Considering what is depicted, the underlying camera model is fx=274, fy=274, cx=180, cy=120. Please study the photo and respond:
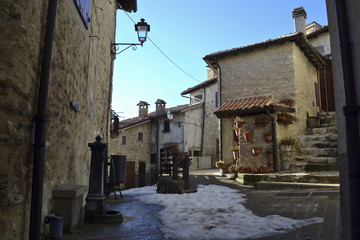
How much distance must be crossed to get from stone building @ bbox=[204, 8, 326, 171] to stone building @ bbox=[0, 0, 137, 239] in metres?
5.73

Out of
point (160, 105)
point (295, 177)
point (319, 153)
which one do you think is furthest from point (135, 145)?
point (295, 177)

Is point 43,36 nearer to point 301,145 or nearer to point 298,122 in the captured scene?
point 301,145

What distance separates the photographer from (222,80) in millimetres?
13289

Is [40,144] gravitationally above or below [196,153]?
below

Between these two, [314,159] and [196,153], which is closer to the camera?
[314,159]

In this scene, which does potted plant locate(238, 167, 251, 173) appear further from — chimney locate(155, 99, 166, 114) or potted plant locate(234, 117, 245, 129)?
chimney locate(155, 99, 166, 114)

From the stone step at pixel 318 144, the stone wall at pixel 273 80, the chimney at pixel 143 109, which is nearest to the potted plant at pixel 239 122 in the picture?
the stone wall at pixel 273 80

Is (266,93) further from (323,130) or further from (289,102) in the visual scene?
(323,130)

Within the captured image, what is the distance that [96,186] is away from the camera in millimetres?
4539

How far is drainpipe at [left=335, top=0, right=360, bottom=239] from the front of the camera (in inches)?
85.7

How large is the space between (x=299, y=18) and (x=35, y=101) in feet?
46.6

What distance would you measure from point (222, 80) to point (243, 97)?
141cm

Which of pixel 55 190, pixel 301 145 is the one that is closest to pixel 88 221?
pixel 55 190

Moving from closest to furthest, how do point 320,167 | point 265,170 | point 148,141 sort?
point 320,167
point 265,170
point 148,141
